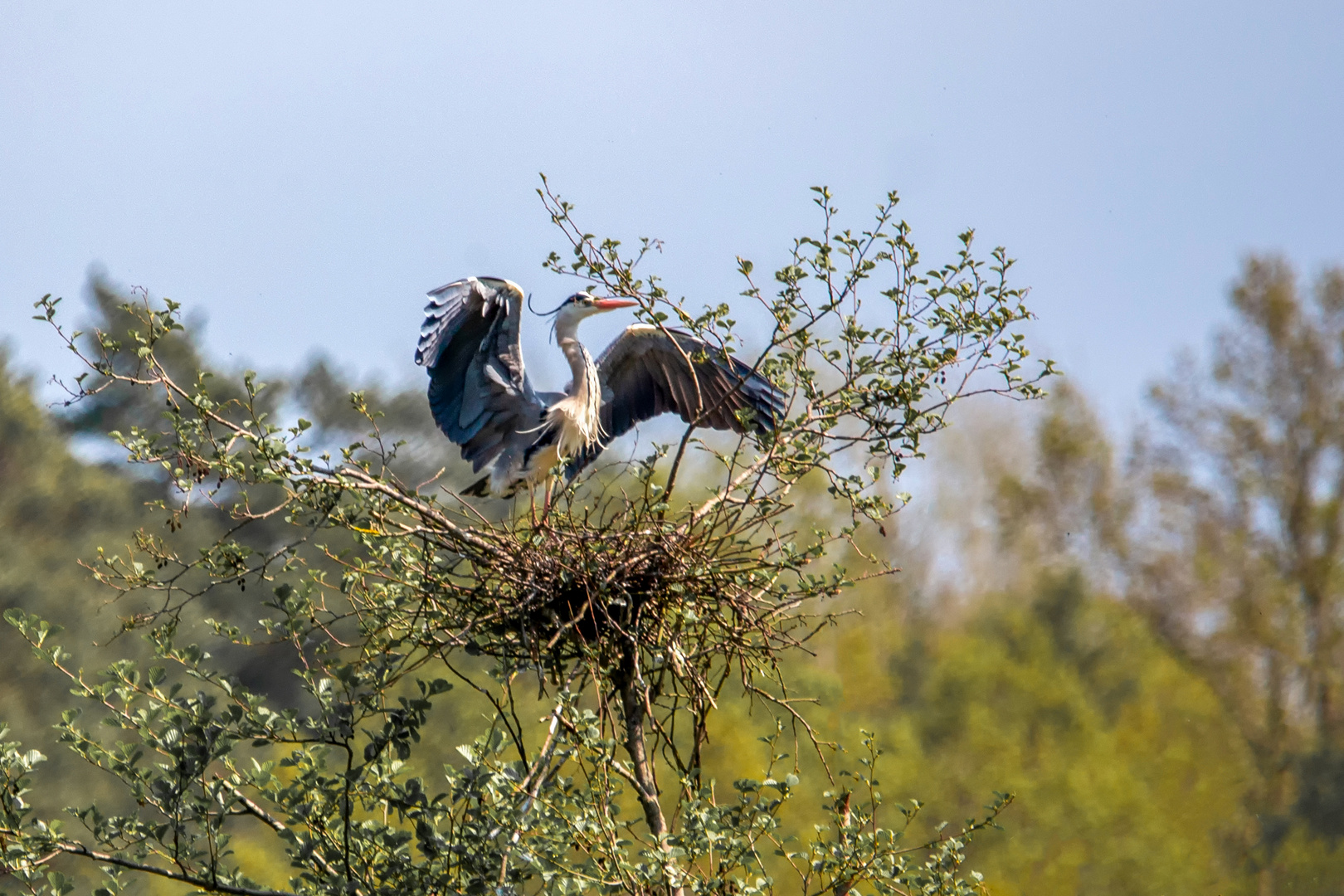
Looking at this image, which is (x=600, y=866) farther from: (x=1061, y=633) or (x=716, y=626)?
(x=1061, y=633)

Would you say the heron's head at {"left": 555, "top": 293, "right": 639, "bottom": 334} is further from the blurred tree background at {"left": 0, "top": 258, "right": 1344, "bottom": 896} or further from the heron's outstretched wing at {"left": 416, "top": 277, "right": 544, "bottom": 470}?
the blurred tree background at {"left": 0, "top": 258, "right": 1344, "bottom": 896}

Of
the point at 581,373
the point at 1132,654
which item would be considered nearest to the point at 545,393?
the point at 581,373

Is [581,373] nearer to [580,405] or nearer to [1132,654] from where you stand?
[580,405]

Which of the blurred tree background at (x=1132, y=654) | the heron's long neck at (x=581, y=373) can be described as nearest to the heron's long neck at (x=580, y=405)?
the heron's long neck at (x=581, y=373)

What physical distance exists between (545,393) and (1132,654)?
10097 millimetres

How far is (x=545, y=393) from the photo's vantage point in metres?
5.46

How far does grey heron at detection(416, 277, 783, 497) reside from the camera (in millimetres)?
5160

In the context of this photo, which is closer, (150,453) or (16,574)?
(150,453)

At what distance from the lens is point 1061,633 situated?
46.8ft

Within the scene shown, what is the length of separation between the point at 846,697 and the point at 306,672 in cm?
1185

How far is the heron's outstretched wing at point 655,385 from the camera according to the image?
5199mm

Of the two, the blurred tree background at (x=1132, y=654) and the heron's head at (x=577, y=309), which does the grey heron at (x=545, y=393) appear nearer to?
the heron's head at (x=577, y=309)

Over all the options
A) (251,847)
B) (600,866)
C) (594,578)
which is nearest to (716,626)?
(594,578)

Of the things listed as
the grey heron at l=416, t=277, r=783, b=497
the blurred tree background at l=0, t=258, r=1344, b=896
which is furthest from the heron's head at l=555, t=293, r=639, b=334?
the blurred tree background at l=0, t=258, r=1344, b=896
